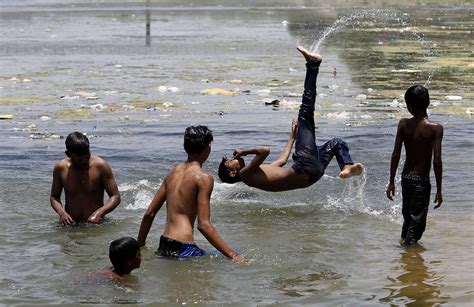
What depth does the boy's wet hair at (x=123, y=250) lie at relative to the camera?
6.15m

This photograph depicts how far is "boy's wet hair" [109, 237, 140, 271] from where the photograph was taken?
6148 mm

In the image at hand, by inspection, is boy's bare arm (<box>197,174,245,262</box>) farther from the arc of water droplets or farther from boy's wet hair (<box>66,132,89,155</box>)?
the arc of water droplets

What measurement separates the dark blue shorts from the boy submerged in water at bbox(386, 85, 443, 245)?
5.42 feet

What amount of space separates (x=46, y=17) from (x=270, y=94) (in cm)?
2397

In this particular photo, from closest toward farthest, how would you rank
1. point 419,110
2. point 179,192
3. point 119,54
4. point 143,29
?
point 179,192 < point 419,110 < point 119,54 < point 143,29

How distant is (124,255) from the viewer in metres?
6.22

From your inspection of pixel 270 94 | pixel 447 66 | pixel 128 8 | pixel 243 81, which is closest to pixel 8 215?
pixel 270 94

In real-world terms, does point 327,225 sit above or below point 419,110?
below

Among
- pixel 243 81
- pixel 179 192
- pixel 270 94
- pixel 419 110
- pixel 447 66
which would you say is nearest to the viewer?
pixel 179 192

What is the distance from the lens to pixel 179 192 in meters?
6.66

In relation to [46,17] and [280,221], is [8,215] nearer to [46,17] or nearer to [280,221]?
[280,221]

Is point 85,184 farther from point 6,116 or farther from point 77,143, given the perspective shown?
point 6,116

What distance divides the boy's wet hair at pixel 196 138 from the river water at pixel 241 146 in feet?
2.65

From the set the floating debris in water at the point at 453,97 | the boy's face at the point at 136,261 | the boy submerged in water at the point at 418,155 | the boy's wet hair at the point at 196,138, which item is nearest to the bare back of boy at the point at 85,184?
the boy's wet hair at the point at 196,138
